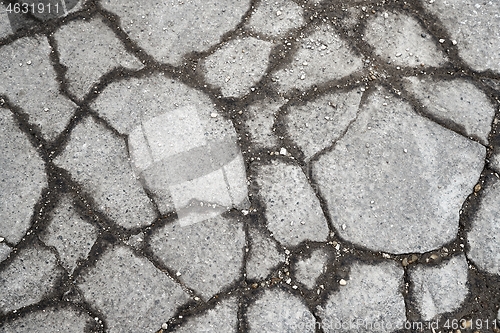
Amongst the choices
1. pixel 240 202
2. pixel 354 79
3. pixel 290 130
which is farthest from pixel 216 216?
pixel 354 79

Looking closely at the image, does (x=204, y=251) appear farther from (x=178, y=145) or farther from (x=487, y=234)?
(x=487, y=234)

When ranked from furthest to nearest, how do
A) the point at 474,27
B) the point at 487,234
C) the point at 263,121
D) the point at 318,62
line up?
the point at 474,27, the point at 318,62, the point at 263,121, the point at 487,234

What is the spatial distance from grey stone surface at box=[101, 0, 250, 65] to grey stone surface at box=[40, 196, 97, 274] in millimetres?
736

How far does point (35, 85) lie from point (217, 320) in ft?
3.96

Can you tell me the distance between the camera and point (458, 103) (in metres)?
2.17

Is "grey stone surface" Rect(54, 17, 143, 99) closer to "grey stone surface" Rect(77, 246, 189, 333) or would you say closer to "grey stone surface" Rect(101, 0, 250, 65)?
"grey stone surface" Rect(101, 0, 250, 65)

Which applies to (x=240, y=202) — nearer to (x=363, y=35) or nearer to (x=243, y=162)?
(x=243, y=162)

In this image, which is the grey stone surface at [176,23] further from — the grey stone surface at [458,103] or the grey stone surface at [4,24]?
the grey stone surface at [458,103]

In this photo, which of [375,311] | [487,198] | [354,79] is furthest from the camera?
[354,79]

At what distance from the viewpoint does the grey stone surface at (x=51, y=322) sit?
1850 millimetres

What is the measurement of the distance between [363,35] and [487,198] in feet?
2.78

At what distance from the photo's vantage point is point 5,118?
213 centimetres

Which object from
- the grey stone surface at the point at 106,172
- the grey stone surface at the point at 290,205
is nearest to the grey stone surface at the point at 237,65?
the grey stone surface at the point at 290,205

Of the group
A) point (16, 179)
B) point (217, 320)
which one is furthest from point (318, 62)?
point (16, 179)
